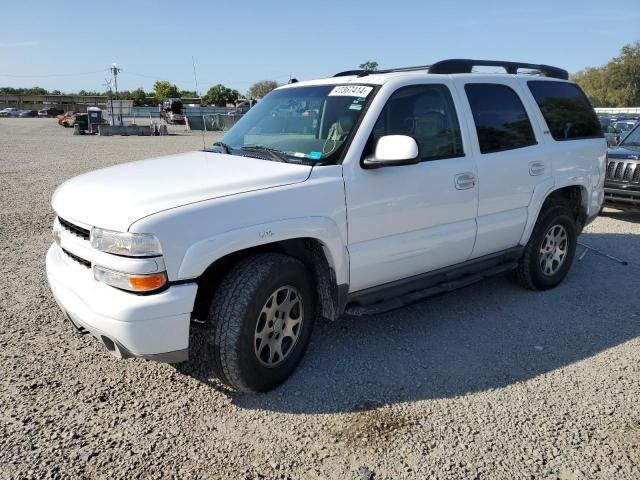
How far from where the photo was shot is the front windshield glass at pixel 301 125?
11.3ft

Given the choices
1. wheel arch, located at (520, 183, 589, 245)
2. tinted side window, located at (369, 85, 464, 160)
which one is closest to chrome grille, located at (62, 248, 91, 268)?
tinted side window, located at (369, 85, 464, 160)

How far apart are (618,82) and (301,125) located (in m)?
94.0

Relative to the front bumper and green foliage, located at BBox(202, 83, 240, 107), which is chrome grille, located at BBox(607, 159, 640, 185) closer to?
the front bumper

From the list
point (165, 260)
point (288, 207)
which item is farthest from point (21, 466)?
point (288, 207)

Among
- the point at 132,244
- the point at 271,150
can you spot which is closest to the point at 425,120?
the point at 271,150

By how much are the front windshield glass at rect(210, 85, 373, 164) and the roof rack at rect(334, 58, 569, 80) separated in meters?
0.44

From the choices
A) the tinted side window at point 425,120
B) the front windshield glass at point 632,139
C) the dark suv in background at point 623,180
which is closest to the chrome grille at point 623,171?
the dark suv in background at point 623,180

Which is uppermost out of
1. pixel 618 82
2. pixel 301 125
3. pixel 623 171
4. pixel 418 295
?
pixel 618 82

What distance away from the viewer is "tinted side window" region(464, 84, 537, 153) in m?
4.17

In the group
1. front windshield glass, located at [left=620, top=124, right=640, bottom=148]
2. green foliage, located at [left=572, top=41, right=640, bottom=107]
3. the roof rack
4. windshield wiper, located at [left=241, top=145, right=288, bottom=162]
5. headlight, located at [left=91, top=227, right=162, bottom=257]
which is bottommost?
headlight, located at [left=91, top=227, right=162, bottom=257]

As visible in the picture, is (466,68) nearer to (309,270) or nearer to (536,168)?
(536,168)

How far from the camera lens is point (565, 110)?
16.5 feet

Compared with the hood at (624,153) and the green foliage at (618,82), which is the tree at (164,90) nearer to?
the green foliage at (618,82)

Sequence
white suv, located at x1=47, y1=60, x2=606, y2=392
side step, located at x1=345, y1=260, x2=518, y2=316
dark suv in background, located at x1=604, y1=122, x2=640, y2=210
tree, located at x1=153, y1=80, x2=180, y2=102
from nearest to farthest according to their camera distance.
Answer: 1. white suv, located at x1=47, y1=60, x2=606, y2=392
2. side step, located at x1=345, y1=260, x2=518, y2=316
3. dark suv in background, located at x1=604, y1=122, x2=640, y2=210
4. tree, located at x1=153, y1=80, x2=180, y2=102
